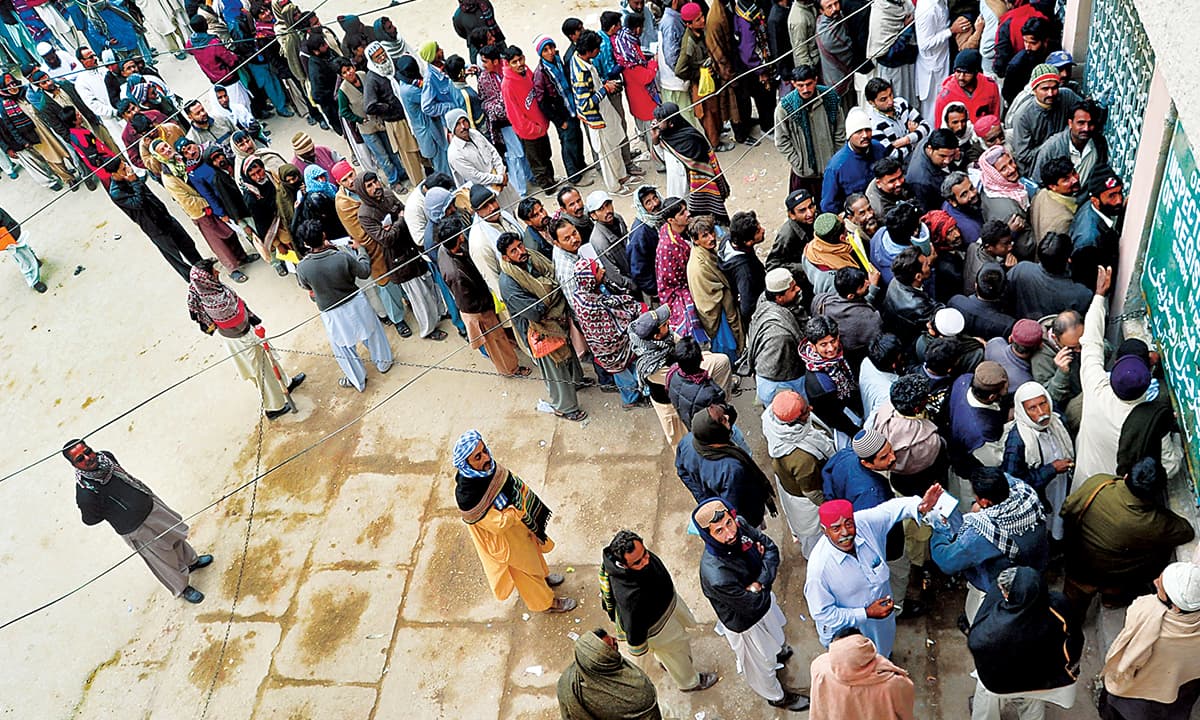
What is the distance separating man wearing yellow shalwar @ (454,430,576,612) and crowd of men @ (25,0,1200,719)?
2 cm

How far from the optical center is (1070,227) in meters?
5.29

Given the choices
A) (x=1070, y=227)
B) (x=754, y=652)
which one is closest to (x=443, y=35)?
(x=1070, y=227)

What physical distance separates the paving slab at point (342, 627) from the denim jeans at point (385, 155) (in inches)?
185

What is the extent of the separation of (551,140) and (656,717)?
693 centimetres

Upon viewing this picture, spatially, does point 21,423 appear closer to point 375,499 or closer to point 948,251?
point 375,499

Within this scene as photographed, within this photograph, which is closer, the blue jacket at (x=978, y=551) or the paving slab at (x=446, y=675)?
the blue jacket at (x=978, y=551)

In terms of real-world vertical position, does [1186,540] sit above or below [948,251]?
below

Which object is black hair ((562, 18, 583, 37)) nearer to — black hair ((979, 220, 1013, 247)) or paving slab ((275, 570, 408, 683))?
black hair ((979, 220, 1013, 247))

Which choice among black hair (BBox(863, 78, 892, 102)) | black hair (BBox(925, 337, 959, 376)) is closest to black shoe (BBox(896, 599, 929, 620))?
black hair (BBox(925, 337, 959, 376))

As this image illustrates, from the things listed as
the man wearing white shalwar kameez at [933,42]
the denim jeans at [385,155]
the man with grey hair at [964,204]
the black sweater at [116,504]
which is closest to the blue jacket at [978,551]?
the man with grey hair at [964,204]

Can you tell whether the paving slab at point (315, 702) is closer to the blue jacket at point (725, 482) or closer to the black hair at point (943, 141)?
the blue jacket at point (725, 482)

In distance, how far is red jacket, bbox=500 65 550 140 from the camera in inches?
331

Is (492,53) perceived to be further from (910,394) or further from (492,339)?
(910,394)

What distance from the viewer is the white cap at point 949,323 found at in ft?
15.7
